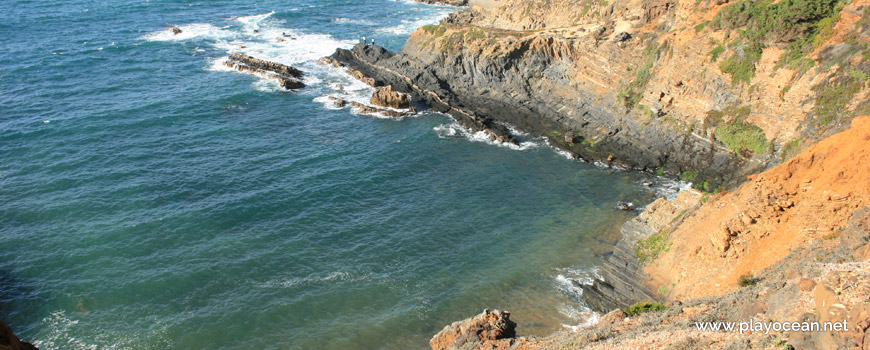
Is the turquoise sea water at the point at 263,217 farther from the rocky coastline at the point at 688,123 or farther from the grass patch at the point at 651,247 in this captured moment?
the rocky coastline at the point at 688,123

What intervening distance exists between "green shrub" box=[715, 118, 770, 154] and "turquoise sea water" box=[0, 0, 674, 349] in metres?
7.72

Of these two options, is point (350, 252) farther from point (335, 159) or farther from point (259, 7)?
point (259, 7)

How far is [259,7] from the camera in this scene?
118312 mm

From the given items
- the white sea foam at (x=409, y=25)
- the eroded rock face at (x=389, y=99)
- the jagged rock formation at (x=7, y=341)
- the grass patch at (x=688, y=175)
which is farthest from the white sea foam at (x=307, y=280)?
the white sea foam at (x=409, y=25)

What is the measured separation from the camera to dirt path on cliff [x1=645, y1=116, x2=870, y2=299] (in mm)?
25998

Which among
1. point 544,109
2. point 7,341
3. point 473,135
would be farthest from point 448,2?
point 7,341

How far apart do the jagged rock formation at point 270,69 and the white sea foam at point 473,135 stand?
2366 cm

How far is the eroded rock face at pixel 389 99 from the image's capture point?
66.1 metres

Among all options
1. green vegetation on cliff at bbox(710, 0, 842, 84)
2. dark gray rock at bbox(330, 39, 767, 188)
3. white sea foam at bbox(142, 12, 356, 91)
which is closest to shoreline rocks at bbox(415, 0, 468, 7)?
white sea foam at bbox(142, 12, 356, 91)

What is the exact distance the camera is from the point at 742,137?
153ft

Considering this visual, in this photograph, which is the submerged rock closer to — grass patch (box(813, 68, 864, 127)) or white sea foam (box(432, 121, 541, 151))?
white sea foam (box(432, 121, 541, 151))

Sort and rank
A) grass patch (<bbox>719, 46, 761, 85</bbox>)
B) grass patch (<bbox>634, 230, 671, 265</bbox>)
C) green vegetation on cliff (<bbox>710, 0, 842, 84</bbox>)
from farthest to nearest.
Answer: grass patch (<bbox>719, 46, 761, 85</bbox>), green vegetation on cliff (<bbox>710, 0, 842, 84</bbox>), grass patch (<bbox>634, 230, 671, 265</bbox>)

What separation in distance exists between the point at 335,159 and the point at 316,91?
21.5 metres

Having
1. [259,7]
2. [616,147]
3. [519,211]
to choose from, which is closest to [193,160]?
[519,211]
